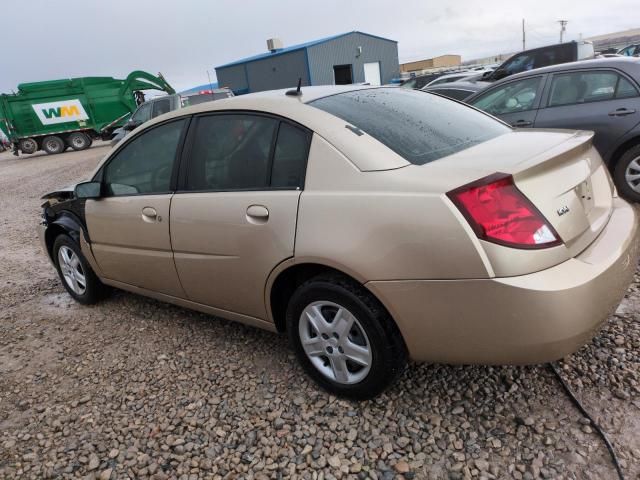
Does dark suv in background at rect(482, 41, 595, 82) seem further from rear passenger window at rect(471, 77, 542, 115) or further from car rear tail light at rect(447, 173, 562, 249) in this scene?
car rear tail light at rect(447, 173, 562, 249)

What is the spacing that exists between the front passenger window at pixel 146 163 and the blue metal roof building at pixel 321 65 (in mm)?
28546

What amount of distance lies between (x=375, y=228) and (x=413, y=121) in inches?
32.7

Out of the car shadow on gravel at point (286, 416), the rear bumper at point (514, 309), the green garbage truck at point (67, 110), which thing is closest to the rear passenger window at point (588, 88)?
the car shadow on gravel at point (286, 416)

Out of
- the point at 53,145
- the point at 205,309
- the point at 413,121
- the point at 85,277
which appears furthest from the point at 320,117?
the point at 53,145

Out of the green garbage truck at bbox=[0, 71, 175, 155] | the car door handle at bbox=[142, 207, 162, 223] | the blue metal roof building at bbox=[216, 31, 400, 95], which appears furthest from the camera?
the blue metal roof building at bbox=[216, 31, 400, 95]

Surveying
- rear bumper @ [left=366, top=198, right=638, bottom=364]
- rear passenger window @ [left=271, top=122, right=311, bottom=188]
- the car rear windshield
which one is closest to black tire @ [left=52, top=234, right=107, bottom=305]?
rear passenger window @ [left=271, top=122, right=311, bottom=188]

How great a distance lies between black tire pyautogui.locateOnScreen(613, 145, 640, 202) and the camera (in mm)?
4440

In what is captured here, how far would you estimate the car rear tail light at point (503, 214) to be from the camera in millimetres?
1785

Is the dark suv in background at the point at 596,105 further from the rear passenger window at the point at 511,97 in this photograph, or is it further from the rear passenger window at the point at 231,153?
the rear passenger window at the point at 231,153

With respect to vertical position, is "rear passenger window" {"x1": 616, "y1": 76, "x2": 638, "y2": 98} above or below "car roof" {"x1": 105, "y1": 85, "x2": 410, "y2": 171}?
below

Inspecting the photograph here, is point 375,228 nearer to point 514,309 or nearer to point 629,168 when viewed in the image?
point 514,309

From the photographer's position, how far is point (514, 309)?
178 centimetres

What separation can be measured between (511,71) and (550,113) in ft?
26.3

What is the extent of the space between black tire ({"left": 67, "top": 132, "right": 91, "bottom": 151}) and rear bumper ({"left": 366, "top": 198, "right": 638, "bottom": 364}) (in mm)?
24890
